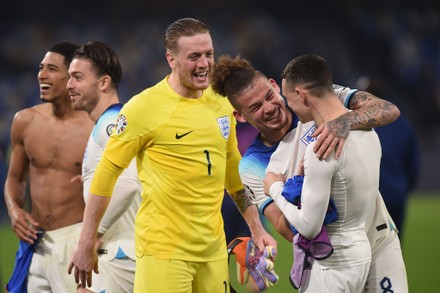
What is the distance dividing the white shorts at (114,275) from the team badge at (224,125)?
1.18 metres

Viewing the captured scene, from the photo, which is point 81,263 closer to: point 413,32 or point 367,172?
point 367,172

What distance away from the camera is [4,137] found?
17.7 m

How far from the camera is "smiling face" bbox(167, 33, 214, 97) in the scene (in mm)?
4953

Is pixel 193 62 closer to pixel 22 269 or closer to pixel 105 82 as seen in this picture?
pixel 105 82

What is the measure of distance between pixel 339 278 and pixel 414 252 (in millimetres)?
7345

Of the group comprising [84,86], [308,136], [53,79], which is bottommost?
[308,136]

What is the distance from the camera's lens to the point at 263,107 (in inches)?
201

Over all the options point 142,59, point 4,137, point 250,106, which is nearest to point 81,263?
point 250,106

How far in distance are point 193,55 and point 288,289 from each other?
4821mm

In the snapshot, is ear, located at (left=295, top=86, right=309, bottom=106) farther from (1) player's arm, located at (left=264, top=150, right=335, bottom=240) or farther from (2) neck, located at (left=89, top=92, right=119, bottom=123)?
(2) neck, located at (left=89, top=92, right=119, bottom=123)

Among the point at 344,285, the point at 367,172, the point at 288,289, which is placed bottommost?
the point at 288,289

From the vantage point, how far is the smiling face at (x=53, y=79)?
20.6 feet

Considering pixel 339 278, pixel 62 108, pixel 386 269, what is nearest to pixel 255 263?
pixel 339 278

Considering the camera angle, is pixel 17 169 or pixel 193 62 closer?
pixel 193 62
